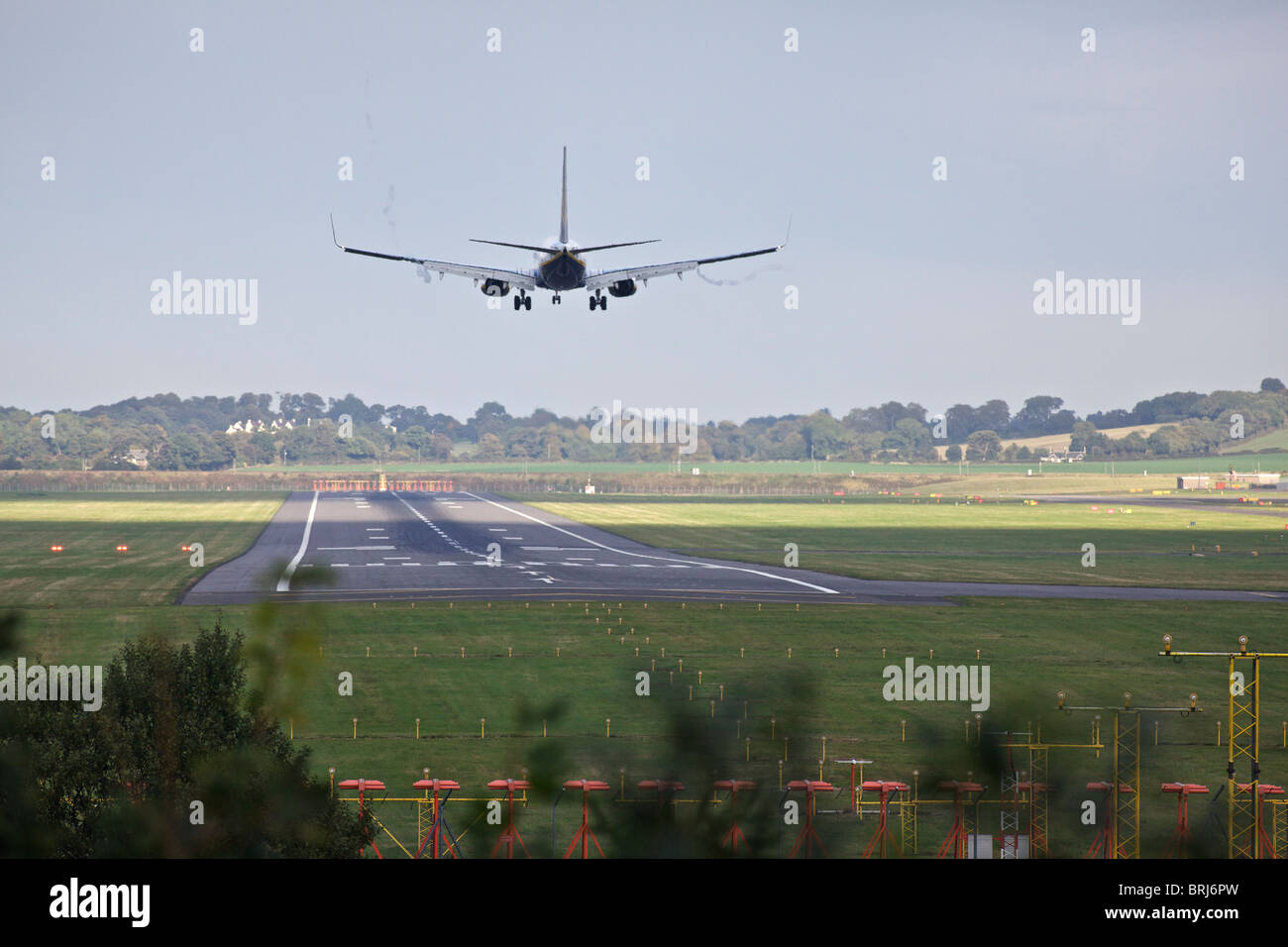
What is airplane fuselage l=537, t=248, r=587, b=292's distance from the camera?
56.9 meters

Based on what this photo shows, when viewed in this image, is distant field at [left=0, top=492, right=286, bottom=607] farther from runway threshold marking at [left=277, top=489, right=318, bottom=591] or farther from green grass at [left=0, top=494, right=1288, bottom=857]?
runway threshold marking at [left=277, top=489, right=318, bottom=591]

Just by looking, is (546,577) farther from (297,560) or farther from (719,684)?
(719,684)

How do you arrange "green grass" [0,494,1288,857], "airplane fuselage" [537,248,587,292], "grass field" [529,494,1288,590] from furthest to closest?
"grass field" [529,494,1288,590] < "airplane fuselage" [537,248,587,292] < "green grass" [0,494,1288,857]

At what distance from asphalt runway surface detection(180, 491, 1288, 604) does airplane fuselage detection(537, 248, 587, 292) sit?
29.0 metres

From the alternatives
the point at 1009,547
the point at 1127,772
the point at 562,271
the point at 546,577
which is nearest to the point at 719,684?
the point at 1127,772

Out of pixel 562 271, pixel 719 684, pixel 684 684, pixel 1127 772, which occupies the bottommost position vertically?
pixel 1127 772

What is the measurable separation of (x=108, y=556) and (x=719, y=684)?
97.3 m

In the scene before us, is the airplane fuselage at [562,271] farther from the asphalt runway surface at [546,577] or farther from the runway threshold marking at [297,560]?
the runway threshold marking at [297,560]

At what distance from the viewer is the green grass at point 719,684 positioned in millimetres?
33906

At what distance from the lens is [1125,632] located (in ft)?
270

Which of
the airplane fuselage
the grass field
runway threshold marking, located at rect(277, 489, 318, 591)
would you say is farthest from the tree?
the grass field

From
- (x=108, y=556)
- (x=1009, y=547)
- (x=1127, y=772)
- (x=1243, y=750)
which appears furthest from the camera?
(x=1009, y=547)

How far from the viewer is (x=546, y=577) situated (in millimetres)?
113938
